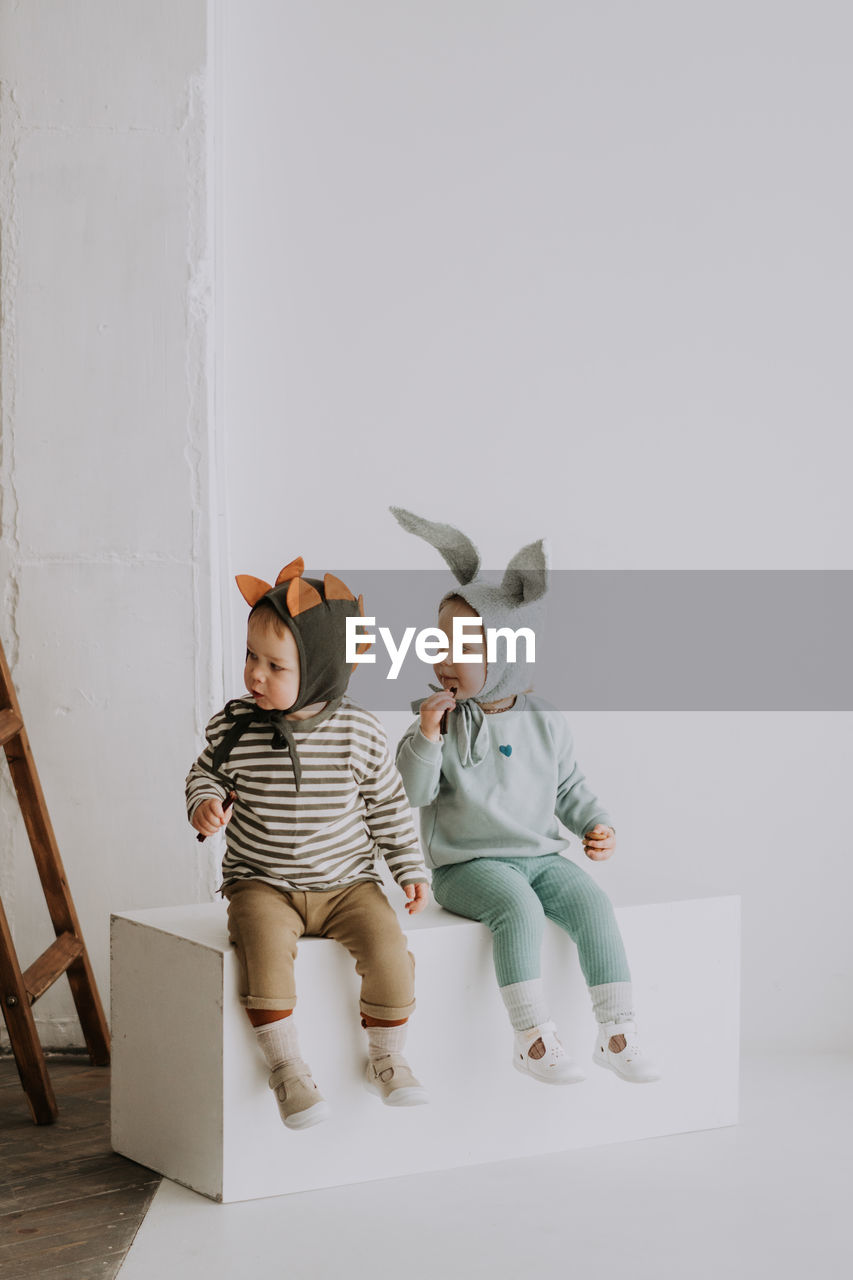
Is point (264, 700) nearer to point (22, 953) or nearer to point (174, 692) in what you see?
point (174, 692)

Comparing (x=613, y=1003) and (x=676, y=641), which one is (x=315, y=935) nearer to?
(x=613, y=1003)

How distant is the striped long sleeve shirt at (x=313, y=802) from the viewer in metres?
2.09

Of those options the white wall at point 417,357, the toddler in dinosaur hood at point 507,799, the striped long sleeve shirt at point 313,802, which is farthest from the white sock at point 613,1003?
the white wall at point 417,357

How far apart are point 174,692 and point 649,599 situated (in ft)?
3.47

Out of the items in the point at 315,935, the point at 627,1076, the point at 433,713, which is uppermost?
the point at 433,713

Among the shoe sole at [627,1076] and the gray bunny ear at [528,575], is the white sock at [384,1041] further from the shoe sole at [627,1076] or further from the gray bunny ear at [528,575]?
the gray bunny ear at [528,575]

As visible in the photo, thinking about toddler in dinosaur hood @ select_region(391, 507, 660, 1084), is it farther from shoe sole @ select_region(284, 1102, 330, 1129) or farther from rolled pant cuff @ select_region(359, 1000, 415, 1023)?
shoe sole @ select_region(284, 1102, 330, 1129)

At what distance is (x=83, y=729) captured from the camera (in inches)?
106

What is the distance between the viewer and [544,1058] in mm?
2037

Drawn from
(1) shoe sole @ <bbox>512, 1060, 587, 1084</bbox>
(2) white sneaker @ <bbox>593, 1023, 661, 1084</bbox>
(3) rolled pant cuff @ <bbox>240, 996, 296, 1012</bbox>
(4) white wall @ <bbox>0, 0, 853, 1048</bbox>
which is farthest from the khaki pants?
(4) white wall @ <bbox>0, 0, 853, 1048</bbox>

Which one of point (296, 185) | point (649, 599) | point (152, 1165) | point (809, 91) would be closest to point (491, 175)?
point (296, 185)

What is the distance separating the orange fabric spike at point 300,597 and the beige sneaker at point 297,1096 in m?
0.67

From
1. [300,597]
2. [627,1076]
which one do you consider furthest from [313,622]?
[627,1076]

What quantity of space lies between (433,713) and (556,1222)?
2.65 ft
